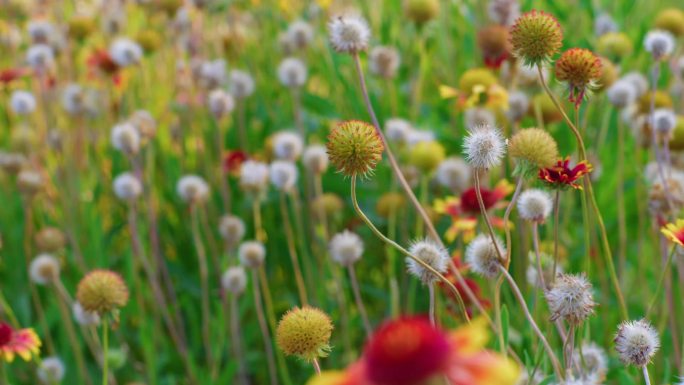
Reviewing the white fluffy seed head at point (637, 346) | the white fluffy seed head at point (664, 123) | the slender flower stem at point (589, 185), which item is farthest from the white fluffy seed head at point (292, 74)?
the white fluffy seed head at point (637, 346)

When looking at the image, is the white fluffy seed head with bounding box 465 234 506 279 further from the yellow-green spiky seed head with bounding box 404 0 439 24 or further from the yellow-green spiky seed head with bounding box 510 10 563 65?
the yellow-green spiky seed head with bounding box 404 0 439 24

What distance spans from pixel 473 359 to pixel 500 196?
126cm

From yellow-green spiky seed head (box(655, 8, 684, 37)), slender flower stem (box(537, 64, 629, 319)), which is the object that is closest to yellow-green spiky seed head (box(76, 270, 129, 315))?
slender flower stem (box(537, 64, 629, 319))

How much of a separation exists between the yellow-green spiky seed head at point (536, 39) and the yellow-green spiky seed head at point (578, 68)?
0.10 feet

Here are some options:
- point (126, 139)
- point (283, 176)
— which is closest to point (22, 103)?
point (126, 139)

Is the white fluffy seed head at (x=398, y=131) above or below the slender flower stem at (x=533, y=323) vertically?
above

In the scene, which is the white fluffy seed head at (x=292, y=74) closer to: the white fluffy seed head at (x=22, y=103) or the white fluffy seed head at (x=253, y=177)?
the white fluffy seed head at (x=253, y=177)

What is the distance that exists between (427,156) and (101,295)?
84 cm

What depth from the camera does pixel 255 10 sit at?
321cm

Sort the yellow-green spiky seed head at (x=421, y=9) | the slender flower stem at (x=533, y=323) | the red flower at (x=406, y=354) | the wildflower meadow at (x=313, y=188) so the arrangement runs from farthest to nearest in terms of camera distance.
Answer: the yellow-green spiky seed head at (x=421, y=9) < the wildflower meadow at (x=313, y=188) < the slender flower stem at (x=533, y=323) < the red flower at (x=406, y=354)

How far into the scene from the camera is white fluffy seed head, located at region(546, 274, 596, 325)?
3.70ft

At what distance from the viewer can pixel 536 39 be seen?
51.8 inches

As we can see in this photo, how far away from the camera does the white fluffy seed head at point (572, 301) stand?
1127mm

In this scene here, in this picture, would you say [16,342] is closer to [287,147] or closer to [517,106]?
[287,147]
